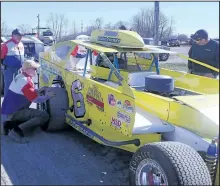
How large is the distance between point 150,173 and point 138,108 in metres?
1.24

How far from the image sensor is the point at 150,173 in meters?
3.48

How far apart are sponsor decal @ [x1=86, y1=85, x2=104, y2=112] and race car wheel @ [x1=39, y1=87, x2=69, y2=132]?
71 cm

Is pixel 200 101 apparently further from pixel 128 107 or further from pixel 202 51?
pixel 202 51

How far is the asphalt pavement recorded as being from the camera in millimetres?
4203

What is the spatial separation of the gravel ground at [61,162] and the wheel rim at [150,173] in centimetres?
63

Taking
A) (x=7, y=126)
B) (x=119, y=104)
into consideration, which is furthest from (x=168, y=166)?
(x=7, y=126)

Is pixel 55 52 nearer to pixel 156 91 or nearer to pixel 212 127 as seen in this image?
pixel 156 91

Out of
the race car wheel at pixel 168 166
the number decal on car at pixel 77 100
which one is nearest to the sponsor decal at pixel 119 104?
the race car wheel at pixel 168 166

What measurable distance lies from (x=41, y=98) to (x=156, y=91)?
6.00 ft

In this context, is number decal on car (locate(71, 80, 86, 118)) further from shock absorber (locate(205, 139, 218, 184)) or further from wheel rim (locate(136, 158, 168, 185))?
shock absorber (locate(205, 139, 218, 184))

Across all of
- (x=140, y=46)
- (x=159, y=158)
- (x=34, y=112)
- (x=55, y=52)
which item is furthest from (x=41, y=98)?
(x=159, y=158)

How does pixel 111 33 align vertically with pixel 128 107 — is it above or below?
above

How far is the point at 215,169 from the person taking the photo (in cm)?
322

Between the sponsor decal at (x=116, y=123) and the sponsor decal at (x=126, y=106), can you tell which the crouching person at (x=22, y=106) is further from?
the sponsor decal at (x=126, y=106)
